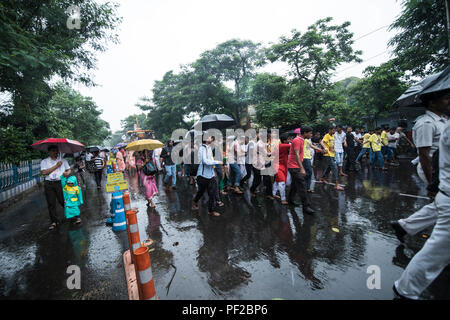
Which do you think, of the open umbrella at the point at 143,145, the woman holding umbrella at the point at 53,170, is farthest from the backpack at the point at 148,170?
the woman holding umbrella at the point at 53,170

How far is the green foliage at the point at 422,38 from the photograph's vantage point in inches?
501

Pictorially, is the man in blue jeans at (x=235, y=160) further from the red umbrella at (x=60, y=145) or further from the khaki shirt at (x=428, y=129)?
the khaki shirt at (x=428, y=129)

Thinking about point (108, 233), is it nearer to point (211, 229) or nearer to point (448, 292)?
point (211, 229)

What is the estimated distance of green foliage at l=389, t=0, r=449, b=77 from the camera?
501 inches

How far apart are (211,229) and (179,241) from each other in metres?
0.68

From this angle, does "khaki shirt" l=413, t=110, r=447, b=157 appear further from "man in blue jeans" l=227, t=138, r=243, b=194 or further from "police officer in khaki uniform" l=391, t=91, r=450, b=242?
"man in blue jeans" l=227, t=138, r=243, b=194

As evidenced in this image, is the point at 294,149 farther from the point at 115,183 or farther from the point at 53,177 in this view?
the point at 53,177

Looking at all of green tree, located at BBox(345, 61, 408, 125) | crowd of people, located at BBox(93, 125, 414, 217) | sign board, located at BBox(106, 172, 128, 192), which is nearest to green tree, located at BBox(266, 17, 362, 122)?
green tree, located at BBox(345, 61, 408, 125)

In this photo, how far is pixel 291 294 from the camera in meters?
2.39

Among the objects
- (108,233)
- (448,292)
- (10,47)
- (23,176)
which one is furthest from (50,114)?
(448,292)

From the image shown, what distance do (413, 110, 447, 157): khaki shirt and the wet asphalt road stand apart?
1.52 metres

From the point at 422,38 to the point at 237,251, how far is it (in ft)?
60.7

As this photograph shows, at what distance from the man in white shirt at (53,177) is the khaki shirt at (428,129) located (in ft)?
21.7

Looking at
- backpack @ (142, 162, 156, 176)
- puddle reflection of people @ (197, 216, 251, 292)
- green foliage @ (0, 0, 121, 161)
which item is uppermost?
green foliage @ (0, 0, 121, 161)
